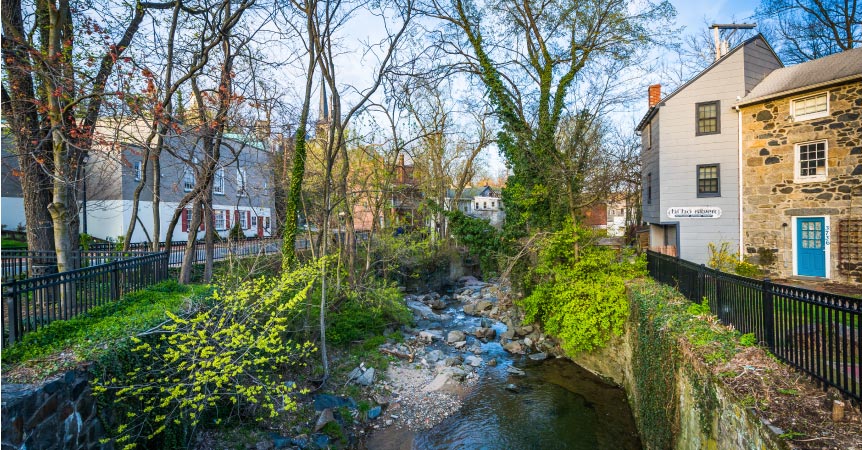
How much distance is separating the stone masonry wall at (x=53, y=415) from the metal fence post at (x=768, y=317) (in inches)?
305

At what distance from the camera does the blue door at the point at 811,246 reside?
1333cm

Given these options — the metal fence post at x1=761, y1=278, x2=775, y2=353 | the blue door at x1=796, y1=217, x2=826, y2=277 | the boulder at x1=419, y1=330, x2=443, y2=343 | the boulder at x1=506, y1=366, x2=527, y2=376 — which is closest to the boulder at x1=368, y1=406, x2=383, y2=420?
the boulder at x1=506, y1=366, x2=527, y2=376

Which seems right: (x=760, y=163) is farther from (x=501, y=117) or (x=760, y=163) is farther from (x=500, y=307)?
(x=500, y=307)

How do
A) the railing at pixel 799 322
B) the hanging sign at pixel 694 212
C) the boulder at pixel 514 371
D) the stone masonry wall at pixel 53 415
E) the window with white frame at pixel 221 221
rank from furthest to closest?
the window with white frame at pixel 221 221, the hanging sign at pixel 694 212, the boulder at pixel 514 371, the railing at pixel 799 322, the stone masonry wall at pixel 53 415

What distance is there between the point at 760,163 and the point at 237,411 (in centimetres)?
1690

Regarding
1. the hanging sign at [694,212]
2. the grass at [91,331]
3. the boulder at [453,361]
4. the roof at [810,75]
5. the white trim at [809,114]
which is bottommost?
the boulder at [453,361]

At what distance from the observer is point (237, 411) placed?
6.91m

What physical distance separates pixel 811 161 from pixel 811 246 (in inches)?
107

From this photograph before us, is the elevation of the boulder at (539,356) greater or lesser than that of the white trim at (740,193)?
lesser

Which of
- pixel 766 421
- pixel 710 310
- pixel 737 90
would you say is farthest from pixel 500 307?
pixel 766 421

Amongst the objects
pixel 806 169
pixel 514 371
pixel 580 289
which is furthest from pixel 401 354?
pixel 806 169

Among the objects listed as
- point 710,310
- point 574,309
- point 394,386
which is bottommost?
point 394,386

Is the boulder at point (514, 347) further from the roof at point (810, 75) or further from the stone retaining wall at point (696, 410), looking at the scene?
the roof at point (810, 75)

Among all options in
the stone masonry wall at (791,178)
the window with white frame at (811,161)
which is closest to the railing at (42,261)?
the stone masonry wall at (791,178)
